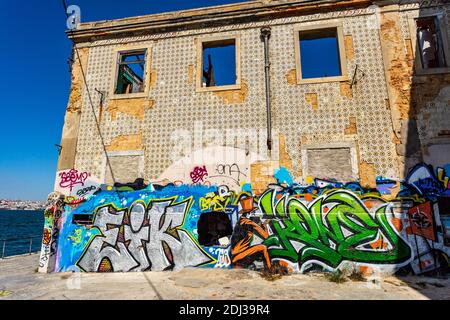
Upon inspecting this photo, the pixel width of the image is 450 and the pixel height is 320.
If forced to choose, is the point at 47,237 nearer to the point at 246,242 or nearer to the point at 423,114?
the point at 246,242

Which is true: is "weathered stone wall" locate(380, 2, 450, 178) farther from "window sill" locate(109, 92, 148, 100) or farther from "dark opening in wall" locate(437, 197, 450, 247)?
"window sill" locate(109, 92, 148, 100)

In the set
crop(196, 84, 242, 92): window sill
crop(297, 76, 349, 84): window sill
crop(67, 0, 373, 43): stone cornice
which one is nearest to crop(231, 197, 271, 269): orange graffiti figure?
crop(196, 84, 242, 92): window sill

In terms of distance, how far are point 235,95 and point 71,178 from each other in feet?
18.6

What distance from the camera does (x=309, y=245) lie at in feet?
22.5

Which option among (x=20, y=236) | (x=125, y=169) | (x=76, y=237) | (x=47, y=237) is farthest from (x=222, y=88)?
(x=20, y=236)

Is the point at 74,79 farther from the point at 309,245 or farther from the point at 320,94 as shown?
the point at 309,245

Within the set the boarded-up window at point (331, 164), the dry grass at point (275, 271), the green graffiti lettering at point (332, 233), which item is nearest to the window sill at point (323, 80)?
the boarded-up window at point (331, 164)

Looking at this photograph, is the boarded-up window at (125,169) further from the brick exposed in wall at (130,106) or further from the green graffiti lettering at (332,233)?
the green graffiti lettering at (332,233)

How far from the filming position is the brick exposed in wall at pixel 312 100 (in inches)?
303

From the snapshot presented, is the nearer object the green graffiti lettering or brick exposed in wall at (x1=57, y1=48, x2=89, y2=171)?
the green graffiti lettering

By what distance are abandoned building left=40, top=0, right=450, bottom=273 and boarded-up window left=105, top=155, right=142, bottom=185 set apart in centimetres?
3

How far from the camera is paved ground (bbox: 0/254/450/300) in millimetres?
5355

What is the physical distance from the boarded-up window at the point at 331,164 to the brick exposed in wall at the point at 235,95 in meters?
2.54
